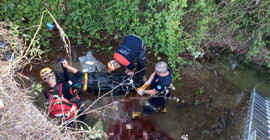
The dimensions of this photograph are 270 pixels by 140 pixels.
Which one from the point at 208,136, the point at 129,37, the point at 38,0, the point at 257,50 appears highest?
the point at 38,0

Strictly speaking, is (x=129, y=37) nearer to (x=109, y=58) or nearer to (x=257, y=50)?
(x=109, y=58)

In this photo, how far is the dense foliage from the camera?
13.2 feet

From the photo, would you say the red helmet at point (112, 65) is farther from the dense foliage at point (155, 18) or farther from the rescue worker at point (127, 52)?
the dense foliage at point (155, 18)

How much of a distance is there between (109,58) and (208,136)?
10.7 ft

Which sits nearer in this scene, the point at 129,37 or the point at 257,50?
the point at 129,37

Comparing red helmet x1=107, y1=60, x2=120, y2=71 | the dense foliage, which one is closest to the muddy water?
the dense foliage

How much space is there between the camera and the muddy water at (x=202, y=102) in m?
4.16

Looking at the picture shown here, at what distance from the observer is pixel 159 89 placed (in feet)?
11.4

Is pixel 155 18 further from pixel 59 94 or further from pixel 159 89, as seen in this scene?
Answer: pixel 59 94

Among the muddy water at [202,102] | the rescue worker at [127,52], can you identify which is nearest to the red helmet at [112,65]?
the rescue worker at [127,52]

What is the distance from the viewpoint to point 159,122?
167 inches

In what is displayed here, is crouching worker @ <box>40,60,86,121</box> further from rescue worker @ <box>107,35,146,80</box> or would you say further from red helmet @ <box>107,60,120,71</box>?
rescue worker @ <box>107,35,146,80</box>

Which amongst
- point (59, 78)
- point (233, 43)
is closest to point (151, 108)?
point (59, 78)

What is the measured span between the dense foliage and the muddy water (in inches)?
24.3
